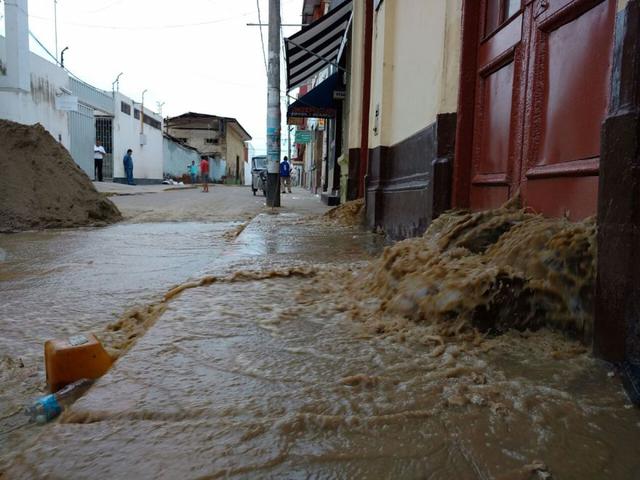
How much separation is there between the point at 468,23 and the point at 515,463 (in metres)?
3.23

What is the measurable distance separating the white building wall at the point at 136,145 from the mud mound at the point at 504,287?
2430 centimetres

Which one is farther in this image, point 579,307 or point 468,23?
point 468,23

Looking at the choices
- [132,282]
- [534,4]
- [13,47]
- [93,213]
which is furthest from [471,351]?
[13,47]

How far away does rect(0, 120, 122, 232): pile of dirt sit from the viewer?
6.56m

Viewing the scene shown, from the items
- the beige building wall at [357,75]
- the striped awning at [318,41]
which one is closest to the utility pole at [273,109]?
the striped awning at [318,41]

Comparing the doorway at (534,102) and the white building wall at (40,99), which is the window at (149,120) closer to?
the white building wall at (40,99)

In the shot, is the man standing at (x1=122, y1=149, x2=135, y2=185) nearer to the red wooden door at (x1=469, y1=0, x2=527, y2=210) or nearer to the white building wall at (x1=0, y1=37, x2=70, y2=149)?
the white building wall at (x1=0, y1=37, x2=70, y2=149)

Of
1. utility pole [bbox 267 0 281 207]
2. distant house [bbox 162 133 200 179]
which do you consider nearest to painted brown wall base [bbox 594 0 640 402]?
utility pole [bbox 267 0 281 207]

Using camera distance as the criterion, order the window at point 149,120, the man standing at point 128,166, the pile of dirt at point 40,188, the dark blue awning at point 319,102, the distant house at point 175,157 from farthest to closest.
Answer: the distant house at point 175,157, the window at point 149,120, the man standing at point 128,166, the dark blue awning at point 319,102, the pile of dirt at point 40,188

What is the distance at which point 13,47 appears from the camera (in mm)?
14664

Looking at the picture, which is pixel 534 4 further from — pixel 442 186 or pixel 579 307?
pixel 579 307

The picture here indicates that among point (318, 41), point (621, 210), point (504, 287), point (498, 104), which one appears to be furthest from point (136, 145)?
point (621, 210)

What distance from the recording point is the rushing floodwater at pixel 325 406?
3.52 ft

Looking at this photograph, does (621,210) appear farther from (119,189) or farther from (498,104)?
(119,189)
